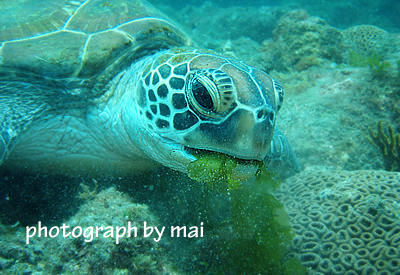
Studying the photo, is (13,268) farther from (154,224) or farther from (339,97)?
(339,97)

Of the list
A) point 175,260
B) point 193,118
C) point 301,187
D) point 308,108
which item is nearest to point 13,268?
point 175,260

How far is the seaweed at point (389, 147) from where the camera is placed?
10.7 ft

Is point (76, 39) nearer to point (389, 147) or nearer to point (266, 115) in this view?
point (266, 115)

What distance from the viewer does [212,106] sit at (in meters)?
1.41

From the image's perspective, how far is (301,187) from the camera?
2.67 meters

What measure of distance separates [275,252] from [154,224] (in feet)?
3.22

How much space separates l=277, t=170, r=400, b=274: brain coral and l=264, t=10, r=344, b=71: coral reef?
3.34 m

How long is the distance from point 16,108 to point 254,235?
89.8 inches

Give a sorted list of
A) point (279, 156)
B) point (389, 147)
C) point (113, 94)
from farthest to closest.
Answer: point (389, 147), point (279, 156), point (113, 94)

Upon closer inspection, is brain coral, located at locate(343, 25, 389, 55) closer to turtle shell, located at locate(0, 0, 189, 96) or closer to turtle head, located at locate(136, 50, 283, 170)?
turtle shell, located at locate(0, 0, 189, 96)

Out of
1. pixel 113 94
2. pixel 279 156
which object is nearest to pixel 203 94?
pixel 113 94

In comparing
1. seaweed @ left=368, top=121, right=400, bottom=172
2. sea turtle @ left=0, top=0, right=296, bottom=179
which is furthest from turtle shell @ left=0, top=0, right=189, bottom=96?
seaweed @ left=368, top=121, right=400, bottom=172

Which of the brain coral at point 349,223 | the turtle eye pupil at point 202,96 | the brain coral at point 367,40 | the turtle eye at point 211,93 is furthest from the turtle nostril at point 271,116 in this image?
the brain coral at point 367,40

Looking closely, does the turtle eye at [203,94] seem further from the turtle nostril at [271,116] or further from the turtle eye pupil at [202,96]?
the turtle nostril at [271,116]
